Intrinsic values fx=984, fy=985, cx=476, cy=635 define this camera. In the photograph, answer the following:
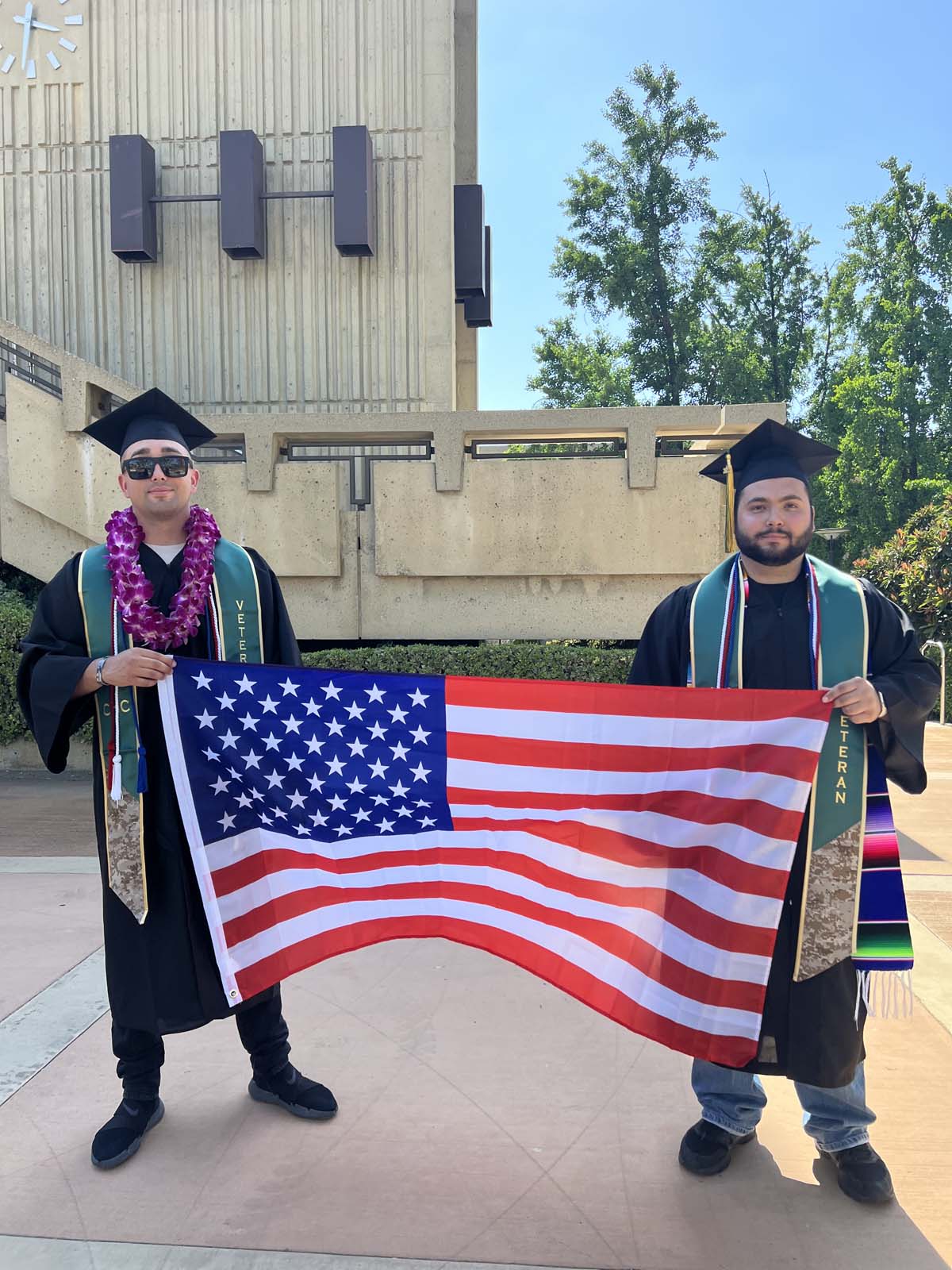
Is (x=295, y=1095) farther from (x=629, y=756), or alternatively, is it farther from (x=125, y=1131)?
(x=629, y=756)

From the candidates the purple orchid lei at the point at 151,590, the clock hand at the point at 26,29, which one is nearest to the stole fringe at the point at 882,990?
the purple orchid lei at the point at 151,590

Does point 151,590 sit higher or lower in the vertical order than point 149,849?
higher

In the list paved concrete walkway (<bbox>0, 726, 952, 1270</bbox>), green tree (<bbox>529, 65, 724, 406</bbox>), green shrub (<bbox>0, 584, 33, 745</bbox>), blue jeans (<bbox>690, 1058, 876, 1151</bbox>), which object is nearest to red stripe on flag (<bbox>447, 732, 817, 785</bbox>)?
blue jeans (<bbox>690, 1058, 876, 1151</bbox>)

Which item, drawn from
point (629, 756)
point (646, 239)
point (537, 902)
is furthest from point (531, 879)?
point (646, 239)

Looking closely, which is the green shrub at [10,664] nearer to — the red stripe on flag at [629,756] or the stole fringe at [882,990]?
the red stripe on flag at [629,756]

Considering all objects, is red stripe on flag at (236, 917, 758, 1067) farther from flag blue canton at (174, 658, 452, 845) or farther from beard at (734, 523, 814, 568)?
beard at (734, 523, 814, 568)

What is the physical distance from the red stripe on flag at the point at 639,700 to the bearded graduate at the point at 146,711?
74 centimetres

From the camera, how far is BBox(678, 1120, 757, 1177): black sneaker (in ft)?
9.42

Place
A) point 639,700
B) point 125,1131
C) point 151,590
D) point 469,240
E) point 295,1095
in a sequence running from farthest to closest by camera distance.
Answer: point 469,240, point 295,1095, point 151,590, point 125,1131, point 639,700

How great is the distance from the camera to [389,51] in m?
11.7

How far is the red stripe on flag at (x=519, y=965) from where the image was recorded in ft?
9.12

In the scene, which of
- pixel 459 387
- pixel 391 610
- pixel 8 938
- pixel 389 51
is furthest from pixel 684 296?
pixel 8 938

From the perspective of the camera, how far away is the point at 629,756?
9.42 feet

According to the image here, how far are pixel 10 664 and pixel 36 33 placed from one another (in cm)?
841
